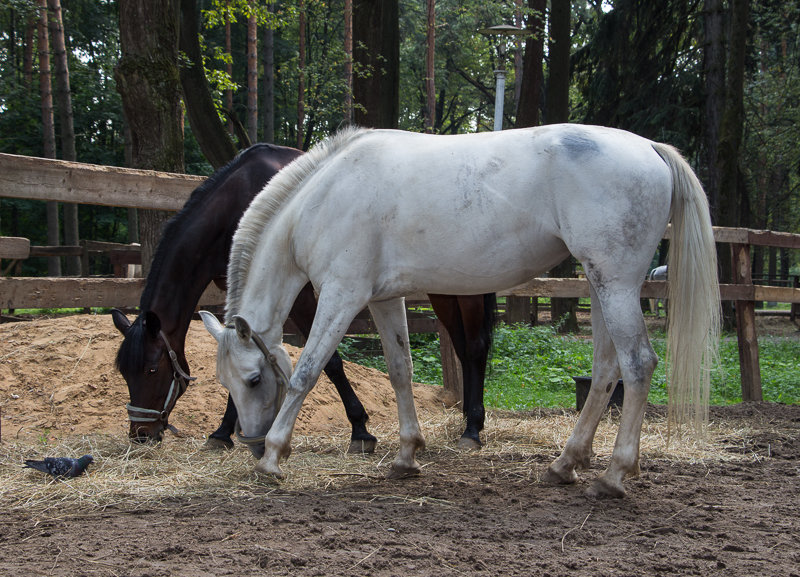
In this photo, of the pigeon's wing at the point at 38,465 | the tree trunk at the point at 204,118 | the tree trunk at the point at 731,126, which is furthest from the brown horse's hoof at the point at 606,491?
the tree trunk at the point at 731,126

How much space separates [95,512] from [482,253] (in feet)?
6.92

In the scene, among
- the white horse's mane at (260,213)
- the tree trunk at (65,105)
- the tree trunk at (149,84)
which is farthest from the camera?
the tree trunk at (65,105)

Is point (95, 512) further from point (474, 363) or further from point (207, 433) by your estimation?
point (474, 363)

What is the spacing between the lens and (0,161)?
4.18 meters

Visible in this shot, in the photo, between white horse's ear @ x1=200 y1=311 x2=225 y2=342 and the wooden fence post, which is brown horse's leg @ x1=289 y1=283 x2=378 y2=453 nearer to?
white horse's ear @ x1=200 y1=311 x2=225 y2=342

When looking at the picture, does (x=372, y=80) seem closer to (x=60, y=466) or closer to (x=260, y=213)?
(x=260, y=213)

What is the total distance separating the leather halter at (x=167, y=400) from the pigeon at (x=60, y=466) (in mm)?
526

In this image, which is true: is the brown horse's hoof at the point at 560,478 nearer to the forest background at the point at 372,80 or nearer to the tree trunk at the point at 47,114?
the forest background at the point at 372,80

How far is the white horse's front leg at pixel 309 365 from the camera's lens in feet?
11.8

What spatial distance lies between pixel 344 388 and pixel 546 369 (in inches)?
203

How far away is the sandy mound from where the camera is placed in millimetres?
4914

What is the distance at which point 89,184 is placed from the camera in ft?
14.9

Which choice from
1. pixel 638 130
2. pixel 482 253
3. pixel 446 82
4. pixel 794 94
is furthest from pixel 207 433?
pixel 446 82

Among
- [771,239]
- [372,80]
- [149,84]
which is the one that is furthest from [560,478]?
[372,80]
